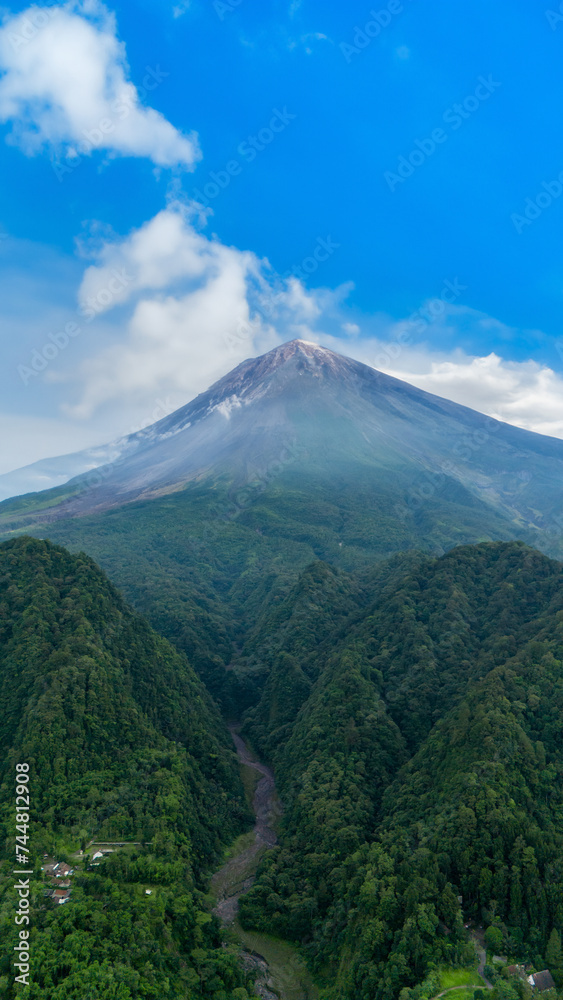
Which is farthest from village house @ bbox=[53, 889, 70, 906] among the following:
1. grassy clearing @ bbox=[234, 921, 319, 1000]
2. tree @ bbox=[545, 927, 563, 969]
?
tree @ bbox=[545, 927, 563, 969]

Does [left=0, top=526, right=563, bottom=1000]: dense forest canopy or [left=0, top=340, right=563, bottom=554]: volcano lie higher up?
[left=0, top=340, right=563, bottom=554]: volcano

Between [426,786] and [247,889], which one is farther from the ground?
[426,786]

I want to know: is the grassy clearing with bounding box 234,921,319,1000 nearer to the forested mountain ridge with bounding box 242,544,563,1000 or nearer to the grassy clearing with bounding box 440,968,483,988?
the forested mountain ridge with bounding box 242,544,563,1000

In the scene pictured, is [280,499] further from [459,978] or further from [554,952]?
[459,978]

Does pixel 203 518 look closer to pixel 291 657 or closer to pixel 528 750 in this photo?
pixel 291 657

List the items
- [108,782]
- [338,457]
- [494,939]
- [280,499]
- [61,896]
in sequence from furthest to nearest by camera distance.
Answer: [338,457], [280,499], [108,782], [61,896], [494,939]

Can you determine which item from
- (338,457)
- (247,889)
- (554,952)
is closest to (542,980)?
(554,952)

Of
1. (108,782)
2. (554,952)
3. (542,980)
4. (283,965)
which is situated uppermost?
(108,782)

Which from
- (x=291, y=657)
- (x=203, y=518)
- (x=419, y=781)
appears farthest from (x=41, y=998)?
(x=203, y=518)
